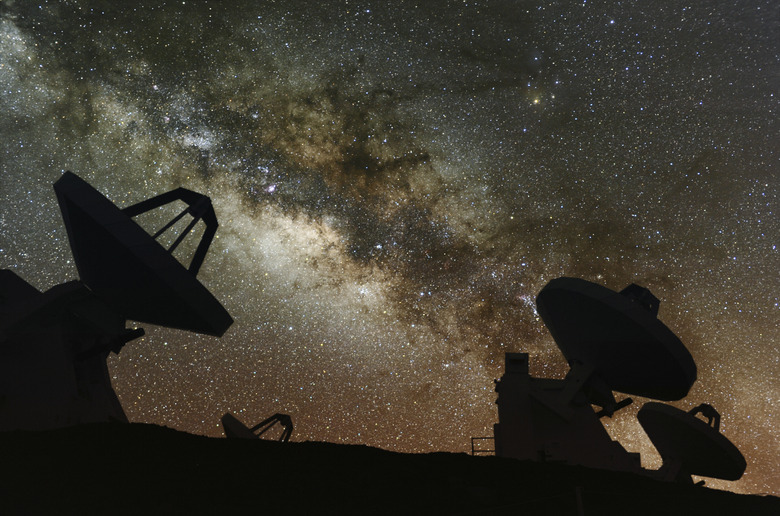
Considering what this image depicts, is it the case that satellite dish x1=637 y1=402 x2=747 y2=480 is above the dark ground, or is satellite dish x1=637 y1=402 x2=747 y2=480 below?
above

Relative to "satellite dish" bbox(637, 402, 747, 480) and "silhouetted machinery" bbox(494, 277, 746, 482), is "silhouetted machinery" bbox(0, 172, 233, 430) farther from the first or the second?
"satellite dish" bbox(637, 402, 747, 480)

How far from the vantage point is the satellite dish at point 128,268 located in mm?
14141

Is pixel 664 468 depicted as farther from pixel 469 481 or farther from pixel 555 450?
pixel 469 481

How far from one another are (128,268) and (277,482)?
6182 mm

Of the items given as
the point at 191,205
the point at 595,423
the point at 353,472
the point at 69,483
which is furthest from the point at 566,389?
the point at 69,483

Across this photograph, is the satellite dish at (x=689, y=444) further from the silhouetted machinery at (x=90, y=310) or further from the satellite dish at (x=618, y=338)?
the silhouetted machinery at (x=90, y=310)

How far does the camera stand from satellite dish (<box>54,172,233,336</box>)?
14.1 meters

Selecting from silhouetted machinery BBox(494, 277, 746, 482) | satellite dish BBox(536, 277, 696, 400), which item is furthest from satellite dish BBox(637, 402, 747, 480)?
satellite dish BBox(536, 277, 696, 400)

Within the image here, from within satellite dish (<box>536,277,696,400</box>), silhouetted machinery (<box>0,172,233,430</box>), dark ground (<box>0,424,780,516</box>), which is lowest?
dark ground (<box>0,424,780,516</box>)

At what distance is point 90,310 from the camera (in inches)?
663

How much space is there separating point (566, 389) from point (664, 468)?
691 cm

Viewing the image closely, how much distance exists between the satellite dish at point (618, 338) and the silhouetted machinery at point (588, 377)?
1.2 inches

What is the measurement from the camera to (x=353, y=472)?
1364cm

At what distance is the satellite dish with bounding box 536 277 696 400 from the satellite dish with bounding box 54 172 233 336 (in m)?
11.1
